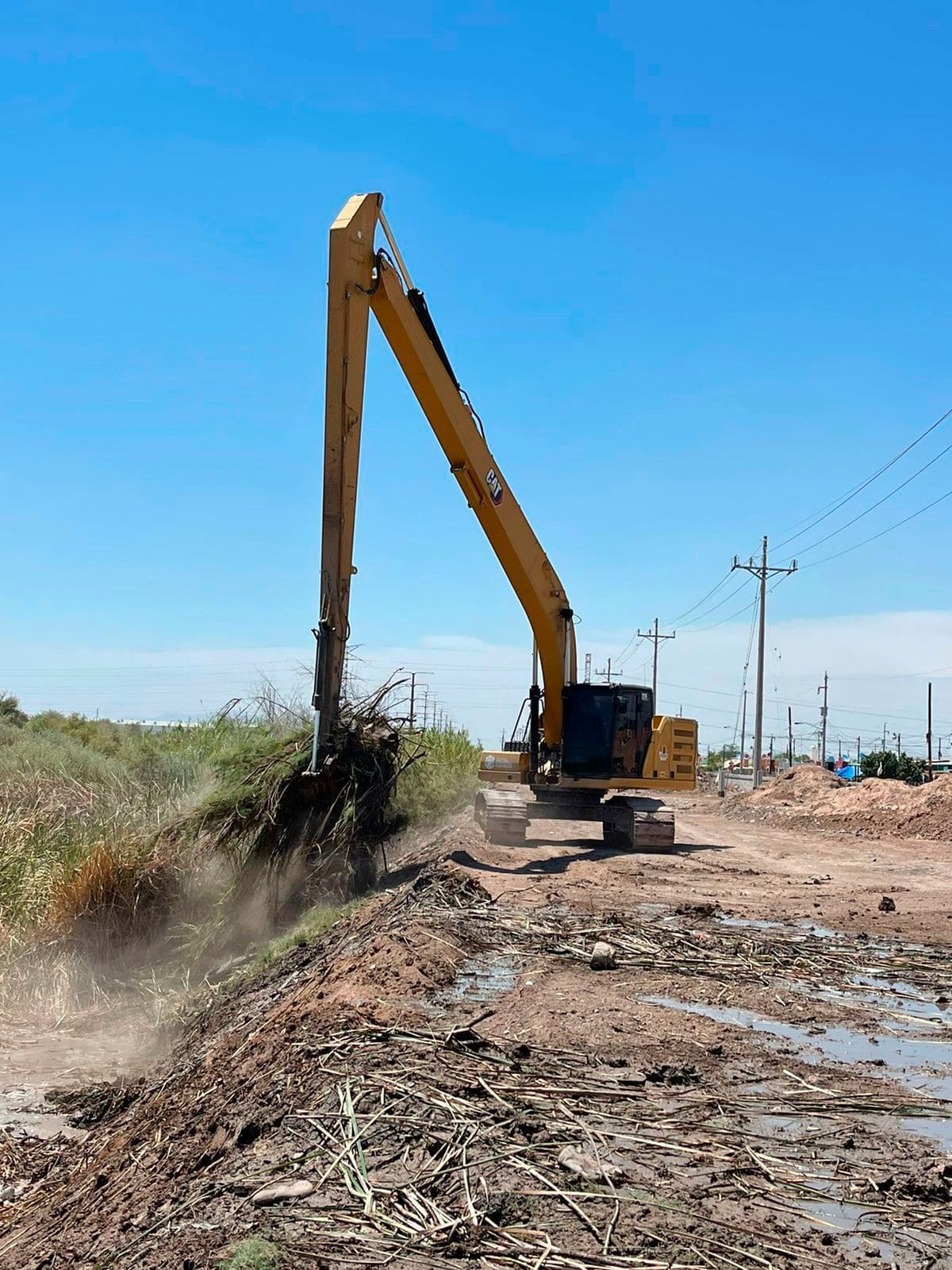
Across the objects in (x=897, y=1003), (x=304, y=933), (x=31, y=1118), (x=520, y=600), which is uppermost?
(x=520, y=600)

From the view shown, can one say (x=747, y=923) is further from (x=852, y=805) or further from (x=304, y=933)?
(x=852, y=805)

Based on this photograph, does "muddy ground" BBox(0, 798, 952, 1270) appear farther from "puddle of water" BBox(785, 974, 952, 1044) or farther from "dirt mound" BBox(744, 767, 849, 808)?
"dirt mound" BBox(744, 767, 849, 808)

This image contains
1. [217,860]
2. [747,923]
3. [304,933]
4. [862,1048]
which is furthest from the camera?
[217,860]

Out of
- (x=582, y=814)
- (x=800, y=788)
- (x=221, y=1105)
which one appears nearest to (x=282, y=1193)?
(x=221, y=1105)

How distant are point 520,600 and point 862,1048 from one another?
11267 millimetres

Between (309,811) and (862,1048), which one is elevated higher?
(309,811)

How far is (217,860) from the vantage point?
1312cm

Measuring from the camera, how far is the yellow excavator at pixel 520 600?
40.2 ft

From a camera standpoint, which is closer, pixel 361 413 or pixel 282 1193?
pixel 282 1193

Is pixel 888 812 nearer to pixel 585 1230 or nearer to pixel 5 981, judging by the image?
pixel 5 981

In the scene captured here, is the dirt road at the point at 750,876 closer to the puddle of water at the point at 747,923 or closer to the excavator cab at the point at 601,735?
the puddle of water at the point at 747,923

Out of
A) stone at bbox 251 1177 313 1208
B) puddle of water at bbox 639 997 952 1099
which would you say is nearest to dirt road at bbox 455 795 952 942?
puddle of water at bbox 639 997 952 1099

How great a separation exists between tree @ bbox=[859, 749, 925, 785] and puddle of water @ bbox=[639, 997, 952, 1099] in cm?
4410

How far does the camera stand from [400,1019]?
6137 mm
